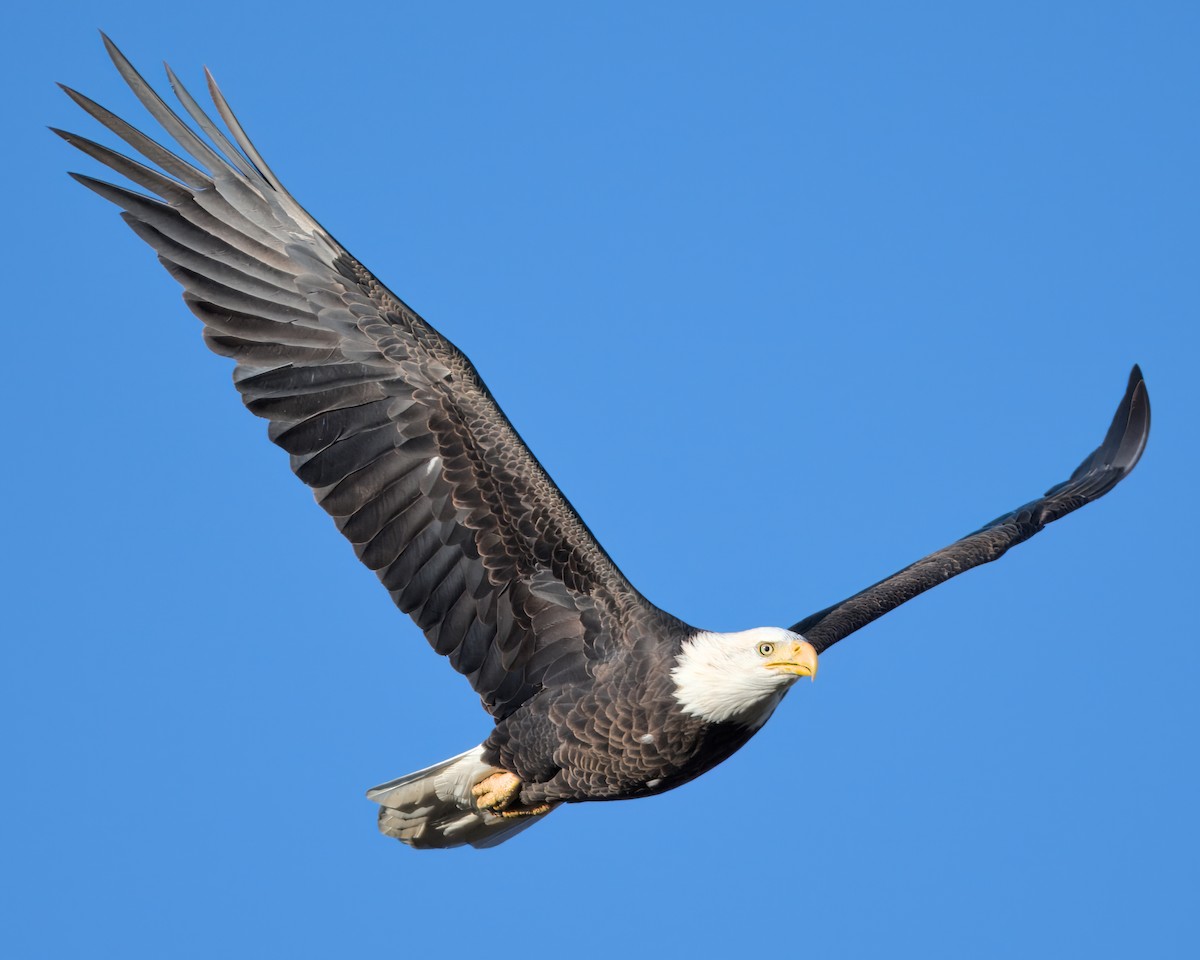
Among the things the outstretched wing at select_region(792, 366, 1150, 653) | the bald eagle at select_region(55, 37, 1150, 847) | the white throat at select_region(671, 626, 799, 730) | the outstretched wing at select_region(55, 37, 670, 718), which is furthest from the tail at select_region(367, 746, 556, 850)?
the outstretched wing at select_region(792, 366, 1150, 653)

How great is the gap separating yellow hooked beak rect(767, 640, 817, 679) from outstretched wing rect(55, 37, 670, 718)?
78 cm

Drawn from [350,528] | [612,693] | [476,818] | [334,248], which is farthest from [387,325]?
[476,818]

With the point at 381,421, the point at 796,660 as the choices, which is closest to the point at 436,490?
the point at 381,421

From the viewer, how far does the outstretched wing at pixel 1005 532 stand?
1040 centimetres

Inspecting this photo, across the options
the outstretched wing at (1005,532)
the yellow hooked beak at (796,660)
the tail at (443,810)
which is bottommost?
the yellow hooked beak at (796,660)

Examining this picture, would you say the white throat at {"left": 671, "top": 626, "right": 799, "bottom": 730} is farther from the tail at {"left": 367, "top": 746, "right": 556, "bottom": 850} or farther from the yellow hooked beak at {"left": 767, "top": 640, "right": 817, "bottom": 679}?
the tail at {"left": 367, "top": 746, "right": 556, "bottom": 850}

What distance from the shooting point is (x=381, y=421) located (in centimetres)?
907

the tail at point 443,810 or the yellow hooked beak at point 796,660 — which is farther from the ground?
the tail at point 443,810

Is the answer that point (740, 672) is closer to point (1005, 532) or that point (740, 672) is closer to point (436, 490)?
point (436, 490)

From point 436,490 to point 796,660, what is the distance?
2189 millimetres

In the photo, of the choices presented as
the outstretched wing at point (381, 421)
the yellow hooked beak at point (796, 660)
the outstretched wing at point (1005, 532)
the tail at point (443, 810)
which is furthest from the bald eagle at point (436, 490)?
the outstretched wing at point (1005, 532)

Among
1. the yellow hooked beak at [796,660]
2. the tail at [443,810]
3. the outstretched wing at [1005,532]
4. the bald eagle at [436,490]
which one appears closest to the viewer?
the yellow hooked beak at [796,660]

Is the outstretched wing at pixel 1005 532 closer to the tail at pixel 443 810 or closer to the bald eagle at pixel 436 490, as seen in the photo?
the bald eagle at pixel 436 490

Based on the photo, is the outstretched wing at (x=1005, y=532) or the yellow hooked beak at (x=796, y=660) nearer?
the yellow hooked beak at (x=796, y=660)
